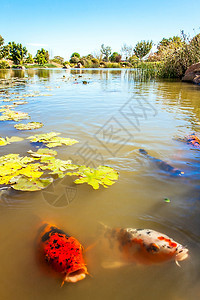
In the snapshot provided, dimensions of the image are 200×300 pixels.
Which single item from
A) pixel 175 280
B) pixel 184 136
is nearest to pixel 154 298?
pixel 175 280

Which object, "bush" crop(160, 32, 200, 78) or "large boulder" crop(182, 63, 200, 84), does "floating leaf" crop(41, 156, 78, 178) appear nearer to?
"large boulder" crop(182, 63, 200, 84)

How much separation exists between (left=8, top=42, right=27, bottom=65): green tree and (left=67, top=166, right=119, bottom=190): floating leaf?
208ft

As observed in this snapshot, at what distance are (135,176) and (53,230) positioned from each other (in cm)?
112

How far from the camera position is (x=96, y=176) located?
6.55 feet

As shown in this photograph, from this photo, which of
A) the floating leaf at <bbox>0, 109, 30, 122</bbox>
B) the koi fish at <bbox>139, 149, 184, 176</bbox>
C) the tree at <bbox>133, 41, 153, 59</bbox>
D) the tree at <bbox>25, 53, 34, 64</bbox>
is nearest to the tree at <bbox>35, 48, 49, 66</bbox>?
the tree at <bbox>25, 53, 34, 64</bbox>

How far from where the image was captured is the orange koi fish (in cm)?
119

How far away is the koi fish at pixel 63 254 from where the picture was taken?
3.57 feet

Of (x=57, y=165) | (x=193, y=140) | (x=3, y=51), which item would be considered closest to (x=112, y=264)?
(x=57, y=165)

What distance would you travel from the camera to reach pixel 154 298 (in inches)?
38.6

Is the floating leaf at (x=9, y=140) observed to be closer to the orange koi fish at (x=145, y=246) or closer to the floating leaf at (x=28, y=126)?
the floating leaf at (x=28, y=126)

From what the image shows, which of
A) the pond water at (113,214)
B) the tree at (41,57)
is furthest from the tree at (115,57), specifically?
the pond water at (113,214)

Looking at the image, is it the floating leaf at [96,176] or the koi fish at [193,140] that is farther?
the koi fish at [193,140]

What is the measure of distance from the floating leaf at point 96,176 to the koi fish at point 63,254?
25.1 inches

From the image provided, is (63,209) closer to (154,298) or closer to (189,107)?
(154,298)
